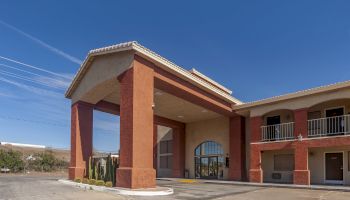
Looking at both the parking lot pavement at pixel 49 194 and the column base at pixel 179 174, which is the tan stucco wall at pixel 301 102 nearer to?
the column base at pixel 179 174

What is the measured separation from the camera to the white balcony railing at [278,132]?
25.8 metres

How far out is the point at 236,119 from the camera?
3005 centimetres

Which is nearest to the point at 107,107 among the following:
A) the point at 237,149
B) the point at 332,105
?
the point at 237,149

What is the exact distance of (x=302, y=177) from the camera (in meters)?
22.5

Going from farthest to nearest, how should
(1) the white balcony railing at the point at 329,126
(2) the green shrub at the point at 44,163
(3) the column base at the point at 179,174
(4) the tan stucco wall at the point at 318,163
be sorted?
1. (2) the green shrub at the point at 44,163
2. (3) the column base at the point at 179,174
3. (4) the tan stucco wall at the point at 318,163
4. (1) the white balcony railing at the point at 329,126

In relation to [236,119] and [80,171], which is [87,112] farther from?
[236,119]

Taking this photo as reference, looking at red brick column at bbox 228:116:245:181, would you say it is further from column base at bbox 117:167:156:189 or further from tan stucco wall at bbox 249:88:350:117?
column base at bbox 117:167:156:189

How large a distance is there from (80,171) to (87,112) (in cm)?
413

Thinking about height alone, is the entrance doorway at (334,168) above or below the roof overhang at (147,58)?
below

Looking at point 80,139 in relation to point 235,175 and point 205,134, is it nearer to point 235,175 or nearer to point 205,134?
point 235,175

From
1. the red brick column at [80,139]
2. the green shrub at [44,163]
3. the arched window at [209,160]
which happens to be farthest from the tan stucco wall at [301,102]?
the green shrub at [44,163]

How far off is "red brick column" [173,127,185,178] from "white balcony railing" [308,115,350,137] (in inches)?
577

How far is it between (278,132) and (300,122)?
3547 mm

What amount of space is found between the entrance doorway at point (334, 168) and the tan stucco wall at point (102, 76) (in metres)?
14.4
